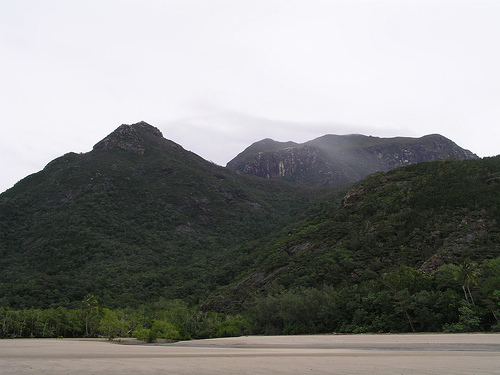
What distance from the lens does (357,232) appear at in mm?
86188

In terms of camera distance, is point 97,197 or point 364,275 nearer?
point 364,275

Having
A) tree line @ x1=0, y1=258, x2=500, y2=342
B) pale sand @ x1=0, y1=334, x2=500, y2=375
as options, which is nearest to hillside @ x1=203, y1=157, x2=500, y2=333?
tree line @ x1=0, y1=258, x2=500, y2=342

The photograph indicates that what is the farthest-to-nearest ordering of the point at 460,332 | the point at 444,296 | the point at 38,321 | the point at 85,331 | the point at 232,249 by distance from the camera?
1. the point at 232,249
2. the point at 85,331
3. the point at 38,321
4. the point at 444,296
5. the point at 460,332

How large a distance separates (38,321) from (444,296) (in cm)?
6906

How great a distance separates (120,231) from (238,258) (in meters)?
53.9

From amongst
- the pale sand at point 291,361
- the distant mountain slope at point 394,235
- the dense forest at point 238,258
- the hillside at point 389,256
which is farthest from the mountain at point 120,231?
the pale sand at point 291,361

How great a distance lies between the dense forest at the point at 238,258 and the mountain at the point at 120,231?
0.59m

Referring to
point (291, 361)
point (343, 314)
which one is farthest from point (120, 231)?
point (291, 361)

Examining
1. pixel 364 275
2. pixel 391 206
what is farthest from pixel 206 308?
pixel 391 206

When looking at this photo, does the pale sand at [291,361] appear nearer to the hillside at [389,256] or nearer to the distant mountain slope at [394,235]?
the hillside at [389,256]

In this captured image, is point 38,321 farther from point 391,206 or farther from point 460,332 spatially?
point 391,206

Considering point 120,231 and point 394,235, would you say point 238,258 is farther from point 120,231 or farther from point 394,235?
point 394,235

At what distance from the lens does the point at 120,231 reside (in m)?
146

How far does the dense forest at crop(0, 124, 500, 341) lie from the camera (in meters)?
50.2
